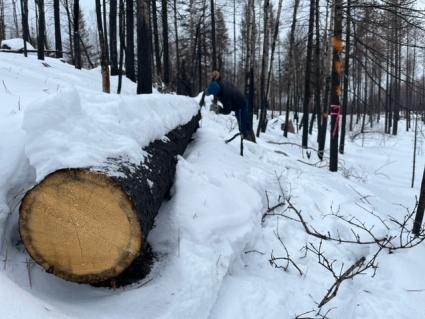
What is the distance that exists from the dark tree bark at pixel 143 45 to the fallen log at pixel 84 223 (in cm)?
752

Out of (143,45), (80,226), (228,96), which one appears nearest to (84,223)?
(80,226)

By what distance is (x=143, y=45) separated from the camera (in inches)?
368

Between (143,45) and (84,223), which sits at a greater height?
(143,45)

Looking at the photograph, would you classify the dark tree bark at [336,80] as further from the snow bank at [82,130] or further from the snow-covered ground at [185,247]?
the snow bank at [82,130]

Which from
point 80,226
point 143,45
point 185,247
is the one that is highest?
point 143,45

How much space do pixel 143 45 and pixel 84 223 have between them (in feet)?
25.5

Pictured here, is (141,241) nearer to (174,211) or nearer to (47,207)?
(47,207)

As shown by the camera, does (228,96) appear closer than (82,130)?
No

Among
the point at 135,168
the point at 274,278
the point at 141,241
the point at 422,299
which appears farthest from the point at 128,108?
the point at 422,299

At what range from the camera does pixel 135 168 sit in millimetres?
2592

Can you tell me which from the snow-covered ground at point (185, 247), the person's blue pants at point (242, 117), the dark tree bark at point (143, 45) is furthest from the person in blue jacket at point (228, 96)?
the snow-covered ground at point (185, 247)

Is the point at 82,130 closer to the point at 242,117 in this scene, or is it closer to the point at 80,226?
the point at 80,226

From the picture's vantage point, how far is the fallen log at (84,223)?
86.0 inches

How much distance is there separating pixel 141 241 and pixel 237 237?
1.16 meters
